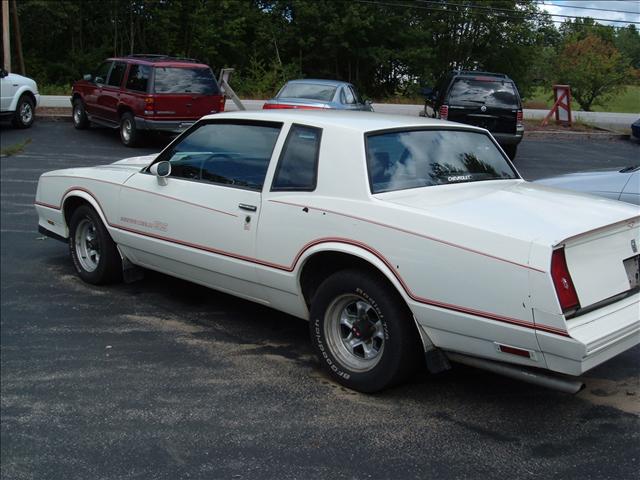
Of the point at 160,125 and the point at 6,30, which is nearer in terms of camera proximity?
the point at 160,125

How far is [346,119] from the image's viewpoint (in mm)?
4801

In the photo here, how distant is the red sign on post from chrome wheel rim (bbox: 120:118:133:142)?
12.6 metres

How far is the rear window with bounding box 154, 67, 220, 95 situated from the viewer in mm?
15180

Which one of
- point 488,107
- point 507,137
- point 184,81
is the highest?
point 184,81

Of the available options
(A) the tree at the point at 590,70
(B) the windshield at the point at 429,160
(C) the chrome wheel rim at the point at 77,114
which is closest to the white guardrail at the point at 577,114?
(A) the tree at the point at 590,70

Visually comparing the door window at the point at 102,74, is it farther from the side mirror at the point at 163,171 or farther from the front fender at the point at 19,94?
the side mirror at the point at 163,171

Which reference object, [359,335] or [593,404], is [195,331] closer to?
[359,335]

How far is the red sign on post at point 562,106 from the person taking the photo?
2208 cm

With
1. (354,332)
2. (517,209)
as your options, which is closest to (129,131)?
(354,332)

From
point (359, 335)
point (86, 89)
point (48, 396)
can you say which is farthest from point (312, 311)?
point (86, 89)

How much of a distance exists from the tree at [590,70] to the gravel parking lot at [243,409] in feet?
48.9

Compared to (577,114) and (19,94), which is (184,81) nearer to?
(19,94)

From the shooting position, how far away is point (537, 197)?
4.34 metres

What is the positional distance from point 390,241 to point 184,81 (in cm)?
1244
